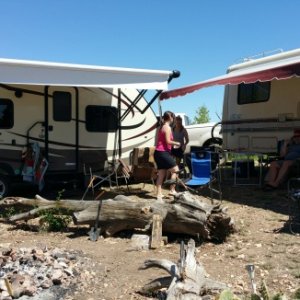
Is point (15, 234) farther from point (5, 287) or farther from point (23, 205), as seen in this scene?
point (5, 287)

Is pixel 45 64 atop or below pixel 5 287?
atop

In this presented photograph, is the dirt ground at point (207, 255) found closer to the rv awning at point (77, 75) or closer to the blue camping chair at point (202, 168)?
the blue camping chair at point (202, 168)

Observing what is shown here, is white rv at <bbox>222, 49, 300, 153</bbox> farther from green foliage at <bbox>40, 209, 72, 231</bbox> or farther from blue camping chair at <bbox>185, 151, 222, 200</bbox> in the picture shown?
green foliage at <bbox>40, 209, 72, 231</bbox>

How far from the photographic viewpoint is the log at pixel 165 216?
19.5ft

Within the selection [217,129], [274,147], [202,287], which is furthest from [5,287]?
[217,129]

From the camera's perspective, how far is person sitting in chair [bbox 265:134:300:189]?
9.08 meters

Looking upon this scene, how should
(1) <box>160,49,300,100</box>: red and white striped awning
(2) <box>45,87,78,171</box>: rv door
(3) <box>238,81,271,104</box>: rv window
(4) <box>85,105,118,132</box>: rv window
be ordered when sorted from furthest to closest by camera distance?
(3) <box>238,81,271,104</box>: rv window → (4) <box>85,105,118,132</box>: rv window → (2) <box>45,87,78,171</box>: rv door → (1) <box>160,49,300,100</box>: red and white striped awning

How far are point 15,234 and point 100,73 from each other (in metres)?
2.84

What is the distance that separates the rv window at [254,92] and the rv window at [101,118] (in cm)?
354

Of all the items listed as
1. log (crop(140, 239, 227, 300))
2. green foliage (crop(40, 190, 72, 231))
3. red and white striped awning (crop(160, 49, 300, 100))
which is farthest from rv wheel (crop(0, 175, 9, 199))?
log (crop(140, 239, 227, 300))

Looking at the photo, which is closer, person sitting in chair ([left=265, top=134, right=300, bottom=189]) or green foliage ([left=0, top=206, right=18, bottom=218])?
green foliage ([left=0, top=206, right=18, bottom=218])

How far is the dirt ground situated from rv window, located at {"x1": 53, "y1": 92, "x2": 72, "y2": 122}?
2.87 metres

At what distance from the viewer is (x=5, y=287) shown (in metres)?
4.20

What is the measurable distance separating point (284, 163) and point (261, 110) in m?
2.60
